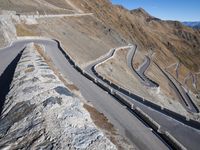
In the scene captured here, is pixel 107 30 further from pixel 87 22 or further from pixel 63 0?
pixel 63 0

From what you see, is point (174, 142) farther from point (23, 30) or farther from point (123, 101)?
point (23, 30)

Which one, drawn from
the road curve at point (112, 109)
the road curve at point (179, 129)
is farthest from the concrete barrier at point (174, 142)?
the road curve at point (179, 129)

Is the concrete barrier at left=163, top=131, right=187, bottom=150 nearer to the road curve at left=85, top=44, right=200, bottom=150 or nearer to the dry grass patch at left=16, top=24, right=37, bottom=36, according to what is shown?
the road curve at left=85, top=44, right=200, bottom=150

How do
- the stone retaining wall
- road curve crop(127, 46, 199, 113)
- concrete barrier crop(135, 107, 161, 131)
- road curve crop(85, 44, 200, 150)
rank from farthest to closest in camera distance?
road curve crop(127, 46, 199, 113)
concrete barrier crop(135, 107, 161, 131)
road curve crop(85, 44, 200, 150)
the stone retaining wall

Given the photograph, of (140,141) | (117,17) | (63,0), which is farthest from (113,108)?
(117,17)

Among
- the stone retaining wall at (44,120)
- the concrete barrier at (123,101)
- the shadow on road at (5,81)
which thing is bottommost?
the concrete barrier at (123,101)

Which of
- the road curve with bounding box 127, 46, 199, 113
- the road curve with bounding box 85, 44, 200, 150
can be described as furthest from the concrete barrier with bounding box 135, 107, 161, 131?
the road curve with bounding box 127, 46, 199, 113

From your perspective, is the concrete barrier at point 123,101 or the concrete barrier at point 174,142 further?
the concrete barrier at point 123,101

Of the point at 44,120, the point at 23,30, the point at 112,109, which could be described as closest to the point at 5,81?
the point at 112,109

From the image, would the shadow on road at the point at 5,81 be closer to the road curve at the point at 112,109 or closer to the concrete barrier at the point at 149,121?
the road curve at the point at 112,109
